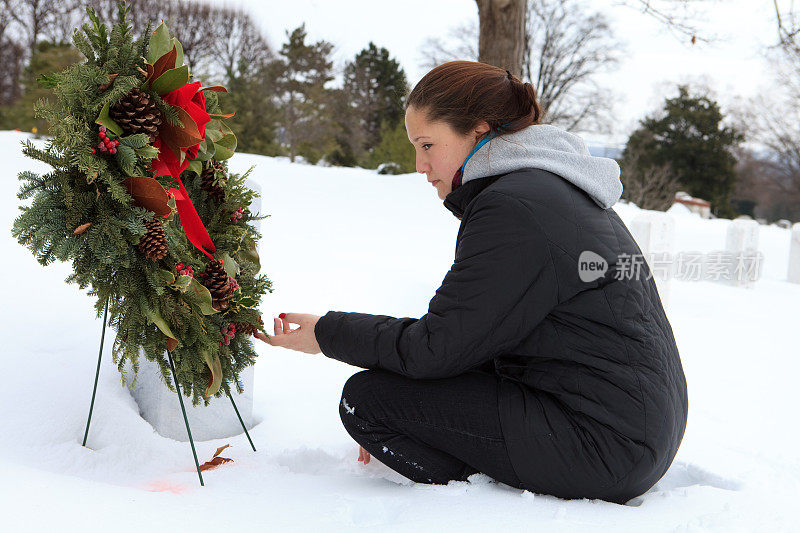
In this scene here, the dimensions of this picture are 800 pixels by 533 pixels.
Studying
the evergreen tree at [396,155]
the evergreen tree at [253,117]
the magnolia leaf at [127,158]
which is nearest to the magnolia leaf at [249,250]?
the magnolia leaf at [127,158]

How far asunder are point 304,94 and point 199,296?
23.9 m

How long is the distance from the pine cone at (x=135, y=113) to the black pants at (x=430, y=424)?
961mm

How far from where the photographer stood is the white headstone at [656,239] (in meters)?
5.61

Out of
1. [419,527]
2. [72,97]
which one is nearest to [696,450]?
[419,527]

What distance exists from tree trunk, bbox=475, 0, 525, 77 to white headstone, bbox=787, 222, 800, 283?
528 centimetres

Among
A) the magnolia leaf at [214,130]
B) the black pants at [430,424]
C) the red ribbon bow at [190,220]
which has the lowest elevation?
the black pants at [430,424]

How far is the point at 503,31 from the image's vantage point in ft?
23.7

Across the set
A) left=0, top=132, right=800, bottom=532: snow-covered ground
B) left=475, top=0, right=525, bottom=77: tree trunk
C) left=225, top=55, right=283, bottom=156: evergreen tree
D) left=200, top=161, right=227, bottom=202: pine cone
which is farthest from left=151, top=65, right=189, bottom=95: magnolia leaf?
left=225, top=55, right=283, bottom=156: evergreen tree

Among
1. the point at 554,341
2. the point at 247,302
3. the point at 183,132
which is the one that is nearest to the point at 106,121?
the point at 183,132

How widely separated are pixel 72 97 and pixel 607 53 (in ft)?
86.0

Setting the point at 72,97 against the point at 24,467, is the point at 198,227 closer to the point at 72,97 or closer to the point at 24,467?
the point at 72,97

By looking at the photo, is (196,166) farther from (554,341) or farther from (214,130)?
(554,341)

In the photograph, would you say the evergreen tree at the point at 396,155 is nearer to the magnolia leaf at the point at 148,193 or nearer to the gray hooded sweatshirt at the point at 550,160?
the gray hooded sweatshirt at the point at 550,160

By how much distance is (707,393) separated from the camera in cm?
380
